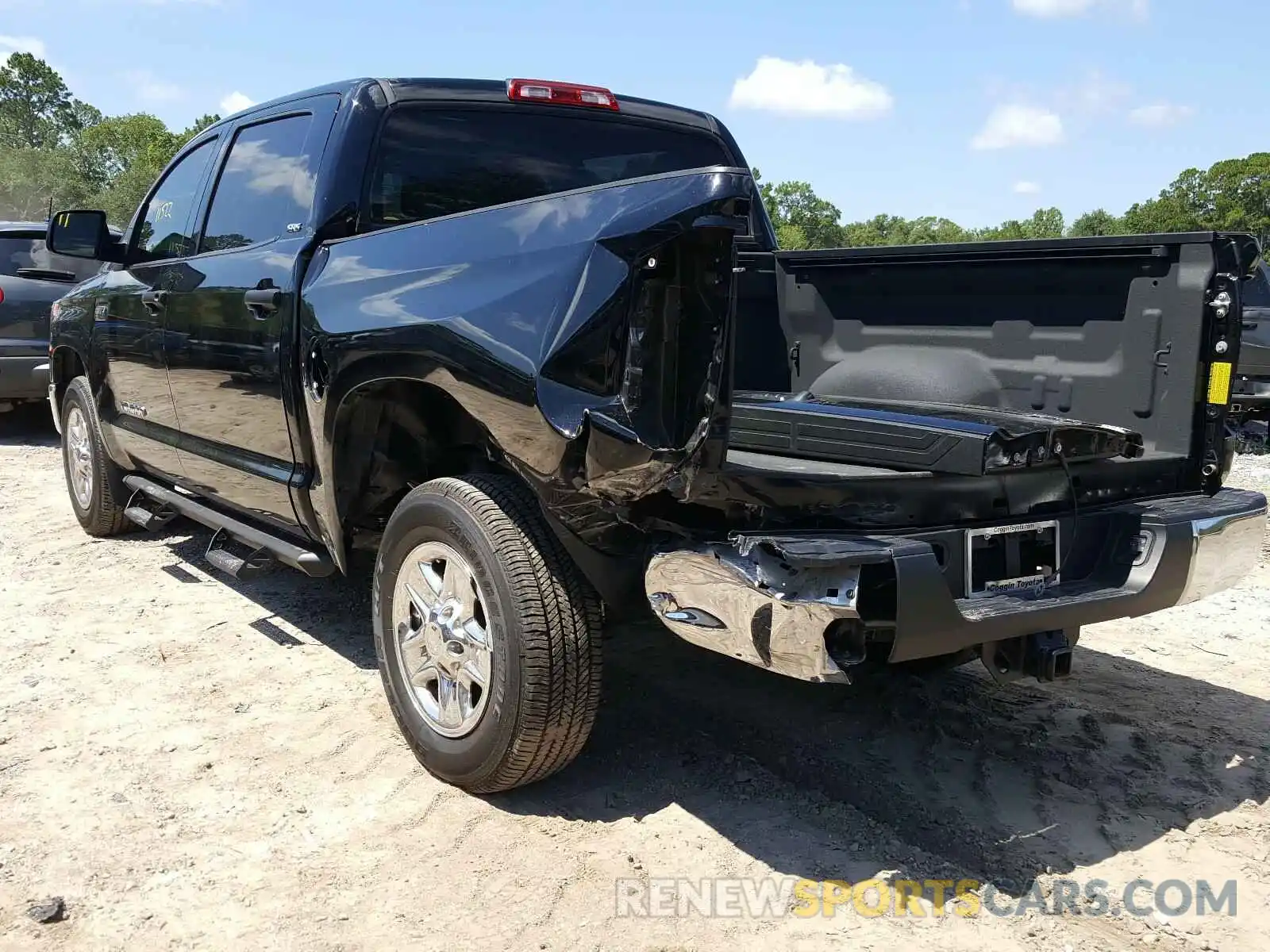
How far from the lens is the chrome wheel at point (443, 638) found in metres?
2.95

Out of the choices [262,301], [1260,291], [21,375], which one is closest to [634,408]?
[262,301]

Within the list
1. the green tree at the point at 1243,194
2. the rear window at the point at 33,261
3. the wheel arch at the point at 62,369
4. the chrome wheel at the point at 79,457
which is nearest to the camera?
the chrome wheel at the point at 79,457

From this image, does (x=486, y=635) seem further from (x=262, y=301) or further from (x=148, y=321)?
(x=148, y=321)

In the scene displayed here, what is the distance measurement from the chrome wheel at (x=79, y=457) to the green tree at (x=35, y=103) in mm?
86032

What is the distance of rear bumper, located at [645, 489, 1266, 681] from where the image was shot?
2.32 m

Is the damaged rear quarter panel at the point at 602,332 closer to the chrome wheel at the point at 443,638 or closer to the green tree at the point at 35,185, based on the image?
the chrome wheel at the point at 443,638

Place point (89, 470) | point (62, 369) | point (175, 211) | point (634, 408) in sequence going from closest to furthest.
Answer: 1. point (634, 408)
2. point (175, 211)
3. point (89, 470)
4. point (62, 369)

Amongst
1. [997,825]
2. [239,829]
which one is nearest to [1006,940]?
[997,825]

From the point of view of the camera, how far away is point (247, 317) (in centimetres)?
378

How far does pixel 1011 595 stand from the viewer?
276 centimetres

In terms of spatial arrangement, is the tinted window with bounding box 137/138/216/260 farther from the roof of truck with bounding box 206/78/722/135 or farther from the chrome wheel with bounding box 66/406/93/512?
the chrome wheel with bounding box 66/406/93/512

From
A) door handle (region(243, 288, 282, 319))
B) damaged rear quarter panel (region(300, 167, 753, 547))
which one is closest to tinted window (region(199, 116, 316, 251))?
door handle (region(243, 288, 282, 319))

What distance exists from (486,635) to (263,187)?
7.21 feet

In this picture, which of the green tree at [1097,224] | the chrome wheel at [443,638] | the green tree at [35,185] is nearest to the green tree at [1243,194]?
the green tree at [1097,224]
